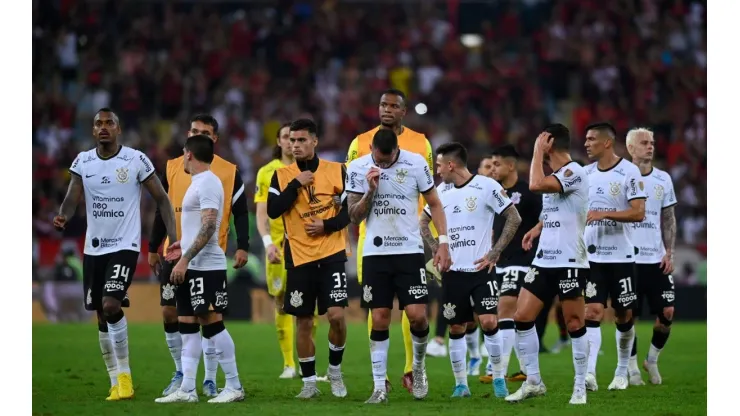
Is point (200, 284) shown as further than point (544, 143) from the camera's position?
Yes

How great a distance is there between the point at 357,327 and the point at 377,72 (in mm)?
10218

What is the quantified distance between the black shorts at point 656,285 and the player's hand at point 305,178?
4.49m

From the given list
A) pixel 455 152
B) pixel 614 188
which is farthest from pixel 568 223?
pixel 614 188

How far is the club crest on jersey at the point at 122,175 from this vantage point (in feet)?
37.5

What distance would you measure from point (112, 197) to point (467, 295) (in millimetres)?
3567

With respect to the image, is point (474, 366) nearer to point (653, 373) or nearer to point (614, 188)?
point (653, 373)

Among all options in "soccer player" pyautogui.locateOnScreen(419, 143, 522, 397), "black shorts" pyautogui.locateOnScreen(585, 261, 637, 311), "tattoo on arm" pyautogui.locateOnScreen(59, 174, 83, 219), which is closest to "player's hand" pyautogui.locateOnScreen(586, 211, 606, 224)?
"soccer player" pyautogui.locateOnScreen(419, 143, 522, 397)

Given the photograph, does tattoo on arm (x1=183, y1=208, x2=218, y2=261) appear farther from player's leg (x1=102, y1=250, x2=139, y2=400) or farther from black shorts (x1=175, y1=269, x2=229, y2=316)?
player's leg (x1=102, y1=250, x2=139, y2=400)

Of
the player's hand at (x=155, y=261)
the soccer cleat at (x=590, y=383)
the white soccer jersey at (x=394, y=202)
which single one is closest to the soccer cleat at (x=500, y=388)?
the soccer cleat at (x=590, y=383)

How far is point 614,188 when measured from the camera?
12.3 meters

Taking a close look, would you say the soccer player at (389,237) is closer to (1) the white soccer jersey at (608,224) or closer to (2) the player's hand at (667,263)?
(1) the white soccer jersey at (608,224)

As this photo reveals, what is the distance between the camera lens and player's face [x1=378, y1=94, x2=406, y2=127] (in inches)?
478

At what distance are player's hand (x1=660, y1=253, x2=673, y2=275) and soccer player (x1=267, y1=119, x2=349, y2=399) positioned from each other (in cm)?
412

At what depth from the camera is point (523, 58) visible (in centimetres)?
3186
